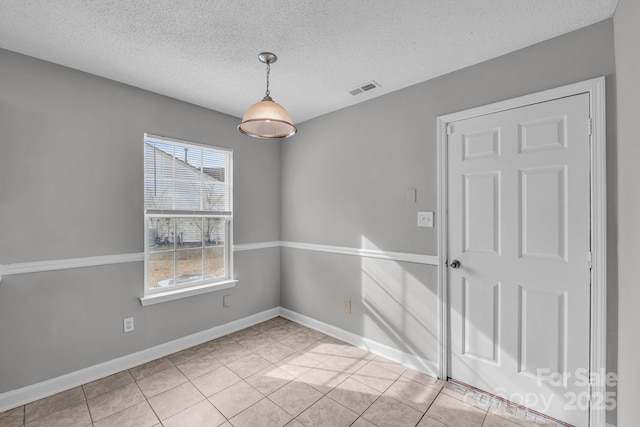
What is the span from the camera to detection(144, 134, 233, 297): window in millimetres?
2812

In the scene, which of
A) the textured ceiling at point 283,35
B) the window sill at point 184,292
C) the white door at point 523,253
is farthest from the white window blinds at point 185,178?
the white door at point 523,253

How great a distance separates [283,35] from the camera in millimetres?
1929

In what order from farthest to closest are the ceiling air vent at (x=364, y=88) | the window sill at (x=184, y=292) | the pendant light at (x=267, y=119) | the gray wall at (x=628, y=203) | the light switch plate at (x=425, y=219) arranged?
the window sill at (x=184, y=292), the ceiling air vent at (x=364, y=88), the light switch plate at (x=425, y=219), the pendant light at (x=267, y=119), the gray wall at (x=628, y=203)

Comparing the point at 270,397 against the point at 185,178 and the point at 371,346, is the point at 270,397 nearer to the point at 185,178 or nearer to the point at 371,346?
the point at 371,346

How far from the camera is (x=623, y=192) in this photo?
1.55m

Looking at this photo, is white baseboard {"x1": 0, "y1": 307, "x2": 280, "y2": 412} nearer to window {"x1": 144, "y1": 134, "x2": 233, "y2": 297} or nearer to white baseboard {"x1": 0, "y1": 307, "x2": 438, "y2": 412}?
white baseboard {"x1": 0, "y1": 307, "x2": 438, "y2": 412}

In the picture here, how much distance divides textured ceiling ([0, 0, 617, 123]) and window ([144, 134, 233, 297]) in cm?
74

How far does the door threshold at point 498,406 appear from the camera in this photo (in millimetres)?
1912

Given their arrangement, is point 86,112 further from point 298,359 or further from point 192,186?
point 298,359

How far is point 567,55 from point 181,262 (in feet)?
12.1

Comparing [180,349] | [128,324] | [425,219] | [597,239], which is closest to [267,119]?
[425,219]

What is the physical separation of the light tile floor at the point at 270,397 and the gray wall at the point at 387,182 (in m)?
0.44

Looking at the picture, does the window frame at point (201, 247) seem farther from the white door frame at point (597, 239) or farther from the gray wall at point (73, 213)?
the white door frame at point (597, 239)

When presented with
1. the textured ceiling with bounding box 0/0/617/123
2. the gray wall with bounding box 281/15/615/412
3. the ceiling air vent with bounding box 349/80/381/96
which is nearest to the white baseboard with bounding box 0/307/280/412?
the gray wall with bounding box 281/15/615/412
